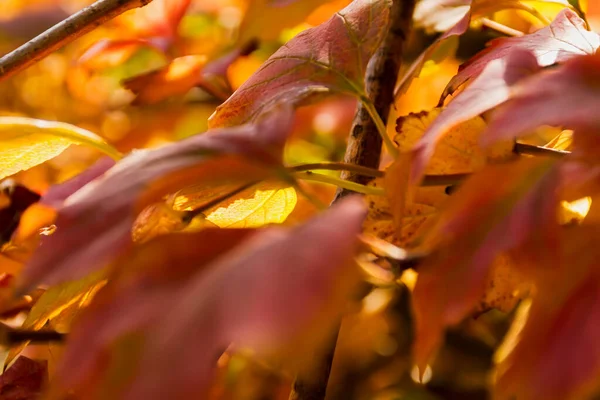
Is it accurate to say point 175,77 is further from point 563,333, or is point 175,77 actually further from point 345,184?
point 563,333

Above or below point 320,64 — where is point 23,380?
below

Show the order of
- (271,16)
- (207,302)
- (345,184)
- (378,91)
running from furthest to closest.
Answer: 1. (271,16)
2. (378,91)
3. (345,184)
4. (207,302)

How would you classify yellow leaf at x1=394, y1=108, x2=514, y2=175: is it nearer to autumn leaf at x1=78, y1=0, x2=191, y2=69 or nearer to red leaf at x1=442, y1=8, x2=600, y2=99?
red leaf at x1=442, y1=8, x2=600, y2=99

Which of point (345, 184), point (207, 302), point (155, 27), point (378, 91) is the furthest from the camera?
point (155, 27)

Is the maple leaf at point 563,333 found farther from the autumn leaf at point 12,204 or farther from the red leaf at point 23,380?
the autumn leaf at point 12,204

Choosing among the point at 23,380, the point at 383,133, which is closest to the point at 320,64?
the point at 383,133

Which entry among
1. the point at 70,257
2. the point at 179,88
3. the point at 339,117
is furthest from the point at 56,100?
the point at 70,257

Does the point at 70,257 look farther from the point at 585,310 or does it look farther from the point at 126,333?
the point at 585,310
